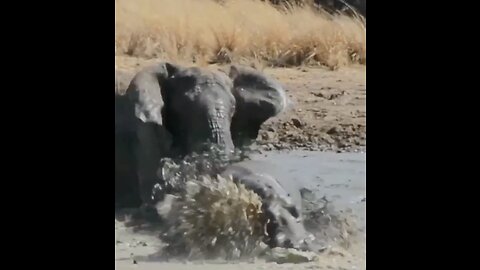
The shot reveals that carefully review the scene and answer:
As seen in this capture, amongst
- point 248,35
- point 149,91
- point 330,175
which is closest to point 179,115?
point 149,91

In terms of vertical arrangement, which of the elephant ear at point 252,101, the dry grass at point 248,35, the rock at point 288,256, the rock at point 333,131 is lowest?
the rock at point 288,256

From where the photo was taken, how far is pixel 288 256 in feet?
7.64

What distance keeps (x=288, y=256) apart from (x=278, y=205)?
7.3 inches

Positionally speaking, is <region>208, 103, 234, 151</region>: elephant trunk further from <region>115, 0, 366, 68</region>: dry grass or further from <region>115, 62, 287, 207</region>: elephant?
<region>115, 0, 366, 68</region>: dry grass

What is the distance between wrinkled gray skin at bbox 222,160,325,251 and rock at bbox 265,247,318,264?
0.02m

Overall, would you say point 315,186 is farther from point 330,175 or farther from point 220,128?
point 220,128

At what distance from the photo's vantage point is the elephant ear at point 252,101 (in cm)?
240

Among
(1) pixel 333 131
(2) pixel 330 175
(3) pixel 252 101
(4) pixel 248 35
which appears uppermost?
(4) pixel 248 35

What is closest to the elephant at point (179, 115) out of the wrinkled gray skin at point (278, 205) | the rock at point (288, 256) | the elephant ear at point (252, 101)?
the elephant ear at point (252, 101)

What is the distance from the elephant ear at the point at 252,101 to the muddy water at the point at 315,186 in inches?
4.2

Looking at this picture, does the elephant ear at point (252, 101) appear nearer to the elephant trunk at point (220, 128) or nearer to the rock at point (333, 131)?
the elephant trunk at point (220, 128)

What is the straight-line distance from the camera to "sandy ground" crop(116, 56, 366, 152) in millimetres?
2393
